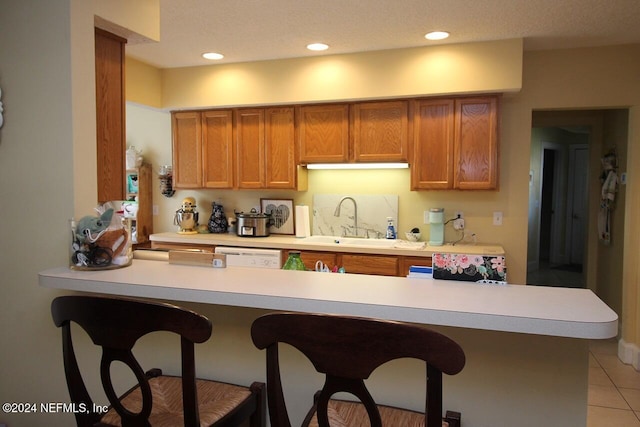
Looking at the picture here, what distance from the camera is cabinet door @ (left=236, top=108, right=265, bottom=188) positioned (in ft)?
14.0

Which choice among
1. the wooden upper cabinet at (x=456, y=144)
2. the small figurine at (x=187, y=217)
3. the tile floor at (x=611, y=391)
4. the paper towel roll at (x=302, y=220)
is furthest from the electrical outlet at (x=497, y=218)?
the small figurine at (x=187, y=217)

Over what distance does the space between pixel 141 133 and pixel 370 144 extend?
276cm

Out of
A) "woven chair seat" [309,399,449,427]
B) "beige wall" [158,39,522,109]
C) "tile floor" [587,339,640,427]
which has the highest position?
"beige wall" [158,39,522,109]

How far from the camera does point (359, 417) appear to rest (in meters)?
1.32

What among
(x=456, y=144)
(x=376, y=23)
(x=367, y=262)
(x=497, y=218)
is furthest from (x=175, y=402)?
(x=497, y=218)

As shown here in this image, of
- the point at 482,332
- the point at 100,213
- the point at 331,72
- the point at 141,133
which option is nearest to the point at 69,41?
the point at 100,213

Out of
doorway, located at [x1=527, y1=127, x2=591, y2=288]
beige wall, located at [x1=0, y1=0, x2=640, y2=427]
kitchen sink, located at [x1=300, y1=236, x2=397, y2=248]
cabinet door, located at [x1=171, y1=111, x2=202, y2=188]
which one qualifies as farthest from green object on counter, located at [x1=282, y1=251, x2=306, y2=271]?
doorway, located at [x1=527, y1=127, x2=591, y2=288]

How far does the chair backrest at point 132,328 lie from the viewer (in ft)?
3.58

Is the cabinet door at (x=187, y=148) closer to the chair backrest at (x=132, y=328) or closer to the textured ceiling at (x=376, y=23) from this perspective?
the textured ceiling at (x=376, y=23)

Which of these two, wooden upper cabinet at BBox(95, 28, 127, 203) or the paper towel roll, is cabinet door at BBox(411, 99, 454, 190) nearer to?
the paper towel roll

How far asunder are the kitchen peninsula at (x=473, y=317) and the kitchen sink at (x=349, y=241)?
2.21m

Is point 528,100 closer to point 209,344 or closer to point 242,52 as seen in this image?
point 242,52

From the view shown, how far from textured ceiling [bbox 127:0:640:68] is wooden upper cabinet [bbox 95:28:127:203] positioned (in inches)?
32.8

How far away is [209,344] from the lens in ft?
5.97
